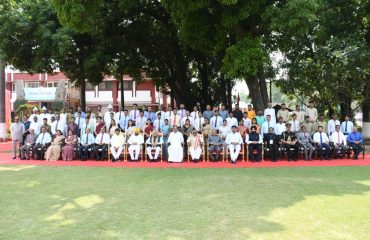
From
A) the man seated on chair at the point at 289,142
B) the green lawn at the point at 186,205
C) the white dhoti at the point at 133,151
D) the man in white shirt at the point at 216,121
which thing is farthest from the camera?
the man in white shirt at the point at 216,121

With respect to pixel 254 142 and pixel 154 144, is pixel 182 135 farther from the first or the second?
pixel 254 142

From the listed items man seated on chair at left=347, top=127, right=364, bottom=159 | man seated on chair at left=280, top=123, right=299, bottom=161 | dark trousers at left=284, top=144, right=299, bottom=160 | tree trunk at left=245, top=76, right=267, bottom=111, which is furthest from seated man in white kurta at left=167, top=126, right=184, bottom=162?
man seated on chair at left=347, top=127, right=364, bottom=159

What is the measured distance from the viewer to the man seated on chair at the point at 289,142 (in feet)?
44.1

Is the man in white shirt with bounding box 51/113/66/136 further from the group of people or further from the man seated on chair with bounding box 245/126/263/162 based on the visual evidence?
the man seated on chair with bounding box 245/126/263/162

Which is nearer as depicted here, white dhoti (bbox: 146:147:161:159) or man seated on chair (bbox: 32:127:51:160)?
white dhoti (bbox: 146:147:161:159)

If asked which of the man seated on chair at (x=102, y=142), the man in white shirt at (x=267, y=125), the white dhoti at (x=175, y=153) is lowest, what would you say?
the white dhoti at (x=175, y=153)

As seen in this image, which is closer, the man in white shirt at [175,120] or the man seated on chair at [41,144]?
the man seated on chair at [41,144]

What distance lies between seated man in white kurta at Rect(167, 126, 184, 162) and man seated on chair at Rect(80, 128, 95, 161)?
2.84m

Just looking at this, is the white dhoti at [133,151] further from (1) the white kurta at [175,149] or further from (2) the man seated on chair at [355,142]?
(2) the man seated on chair at [355,142]

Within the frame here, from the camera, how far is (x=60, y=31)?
1761 centimetres

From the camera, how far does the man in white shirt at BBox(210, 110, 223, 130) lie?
14.1 metres

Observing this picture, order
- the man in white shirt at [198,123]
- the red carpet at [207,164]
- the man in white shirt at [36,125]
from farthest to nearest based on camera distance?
the man in white shirt at [36,125] → the man in white shirt at [198,123] → the red carpet at [207,164]

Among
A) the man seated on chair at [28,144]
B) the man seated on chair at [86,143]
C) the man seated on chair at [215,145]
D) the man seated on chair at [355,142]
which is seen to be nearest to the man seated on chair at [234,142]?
the man seated on chair at [215,145]

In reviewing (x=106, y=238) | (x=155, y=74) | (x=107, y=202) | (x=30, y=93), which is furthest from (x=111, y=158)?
(x=30, y=93)
